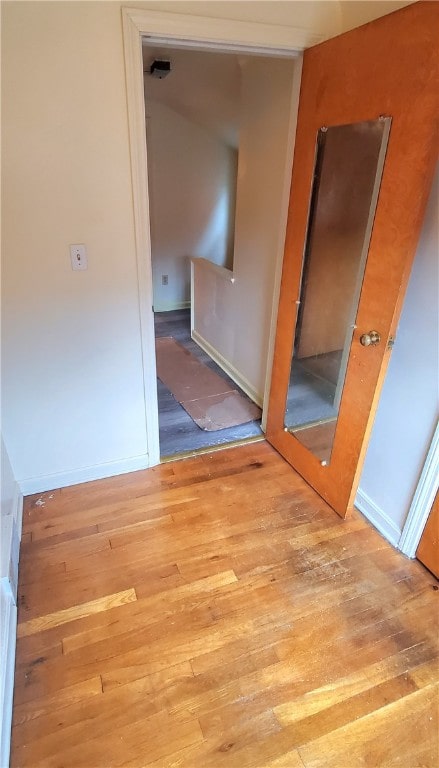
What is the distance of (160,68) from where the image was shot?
2812 millimetres

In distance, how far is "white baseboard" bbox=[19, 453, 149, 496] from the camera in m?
2.08

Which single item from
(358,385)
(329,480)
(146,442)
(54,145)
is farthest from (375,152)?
(146,442)

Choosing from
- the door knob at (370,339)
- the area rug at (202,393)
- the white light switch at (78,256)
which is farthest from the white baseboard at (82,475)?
the door knob at (370,339)

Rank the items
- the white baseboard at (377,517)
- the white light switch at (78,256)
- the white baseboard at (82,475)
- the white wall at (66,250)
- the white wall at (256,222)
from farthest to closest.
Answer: the white wall at (256,222)
the white baseboard at (82,475)
the white baseboard at (377,517)
the white light switch at (78,256)
the white wall at (66,250)

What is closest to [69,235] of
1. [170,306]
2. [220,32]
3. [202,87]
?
[220,32]

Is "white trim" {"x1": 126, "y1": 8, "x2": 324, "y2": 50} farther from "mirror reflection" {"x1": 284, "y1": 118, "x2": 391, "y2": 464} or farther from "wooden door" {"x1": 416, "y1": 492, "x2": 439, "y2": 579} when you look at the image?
"wooden door" {"x1": 416, "y1": 492, "x2": 439, "y2": 579}

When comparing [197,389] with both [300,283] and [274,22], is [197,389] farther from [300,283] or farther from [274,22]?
[274,22]

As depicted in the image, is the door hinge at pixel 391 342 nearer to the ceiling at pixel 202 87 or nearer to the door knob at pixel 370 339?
the door knob at pixel 370 339

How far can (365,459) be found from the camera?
76.4 inches

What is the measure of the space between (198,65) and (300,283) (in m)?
1.94

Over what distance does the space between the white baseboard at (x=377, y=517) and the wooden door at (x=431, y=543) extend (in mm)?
112

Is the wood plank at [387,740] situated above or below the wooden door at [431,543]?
below

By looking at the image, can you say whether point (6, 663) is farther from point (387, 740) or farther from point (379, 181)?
point (379, 181)

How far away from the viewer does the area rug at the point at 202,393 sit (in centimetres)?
274
